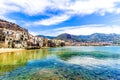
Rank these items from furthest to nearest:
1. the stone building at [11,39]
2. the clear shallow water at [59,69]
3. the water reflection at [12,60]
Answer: the stone building at [11,39], the water reflection at [12,60], the clear shallow water at [59,69]

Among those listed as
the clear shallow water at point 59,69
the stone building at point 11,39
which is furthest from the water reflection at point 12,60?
the stone building at point 11,39

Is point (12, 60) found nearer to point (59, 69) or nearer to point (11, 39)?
point (59, 69)

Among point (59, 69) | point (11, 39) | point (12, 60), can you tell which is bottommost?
point (59, 69)

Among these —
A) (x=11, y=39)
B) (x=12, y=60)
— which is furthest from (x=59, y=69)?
(x=11, y=39)

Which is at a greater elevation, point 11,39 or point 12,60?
point 11,39

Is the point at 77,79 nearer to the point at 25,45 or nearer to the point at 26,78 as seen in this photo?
the point at 26,78

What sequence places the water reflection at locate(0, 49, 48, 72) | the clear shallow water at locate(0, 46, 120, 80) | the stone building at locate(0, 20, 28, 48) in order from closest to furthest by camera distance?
the clear shallow water at locate(0, 46, 120, 80) → the water reflection at locate(0, 49, 48, 72) → the stone building at locate(0, 20, 28, 48)

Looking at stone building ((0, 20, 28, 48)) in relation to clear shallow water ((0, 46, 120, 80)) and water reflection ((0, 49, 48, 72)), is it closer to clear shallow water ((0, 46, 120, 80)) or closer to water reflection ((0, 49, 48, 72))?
water reflection ((0, 49, 48, 72))

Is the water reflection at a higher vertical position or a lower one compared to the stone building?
lower

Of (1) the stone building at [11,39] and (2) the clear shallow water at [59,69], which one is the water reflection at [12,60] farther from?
(1) the stone building at [11,39]

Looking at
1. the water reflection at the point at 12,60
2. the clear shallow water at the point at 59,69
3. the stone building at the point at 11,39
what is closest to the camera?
the clear shallow water at the point at 59,69

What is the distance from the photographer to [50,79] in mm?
38156

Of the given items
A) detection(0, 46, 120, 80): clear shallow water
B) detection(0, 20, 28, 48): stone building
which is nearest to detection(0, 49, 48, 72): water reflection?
detection(0, 46, 120, 80): clear shallow water

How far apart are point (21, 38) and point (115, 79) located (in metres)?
165
